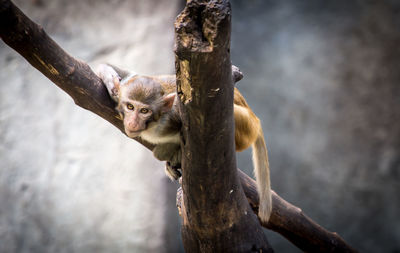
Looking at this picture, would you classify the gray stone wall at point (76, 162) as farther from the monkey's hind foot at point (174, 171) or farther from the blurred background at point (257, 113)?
the monkey's hind foot at point (174, 171)

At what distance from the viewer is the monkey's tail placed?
9.32ft

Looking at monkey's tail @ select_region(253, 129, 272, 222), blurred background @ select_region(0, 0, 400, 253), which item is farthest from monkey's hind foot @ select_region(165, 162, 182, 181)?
blurred background @ select_region(0, 0, 400, 253)

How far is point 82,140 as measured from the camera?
465cm

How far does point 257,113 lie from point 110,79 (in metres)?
3.69

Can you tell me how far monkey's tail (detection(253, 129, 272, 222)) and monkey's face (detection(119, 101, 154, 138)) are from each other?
1.02 m

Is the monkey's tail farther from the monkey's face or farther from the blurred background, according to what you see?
the blurred background

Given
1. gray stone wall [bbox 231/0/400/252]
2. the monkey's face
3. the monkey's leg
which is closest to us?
the monkey's face

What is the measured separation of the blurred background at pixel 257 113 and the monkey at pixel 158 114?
215 centimetres

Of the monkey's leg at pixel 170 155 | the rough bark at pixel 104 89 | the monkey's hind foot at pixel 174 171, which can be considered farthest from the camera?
the monkey's hind foot at pixel 174 171

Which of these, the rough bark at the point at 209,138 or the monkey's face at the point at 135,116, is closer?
the rough bark at the point at 209,138

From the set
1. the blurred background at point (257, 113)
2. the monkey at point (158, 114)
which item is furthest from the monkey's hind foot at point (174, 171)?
the blurred background at point (257, 113)

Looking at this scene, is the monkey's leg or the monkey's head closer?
the monkey's head

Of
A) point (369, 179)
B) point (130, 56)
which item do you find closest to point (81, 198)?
point (130, 56)

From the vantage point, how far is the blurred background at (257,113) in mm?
4500
